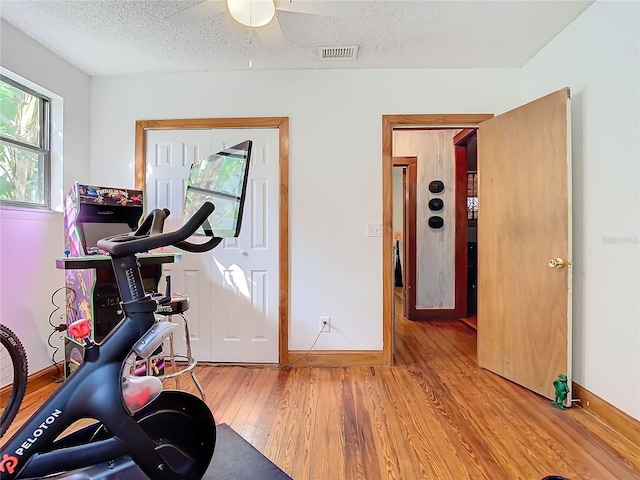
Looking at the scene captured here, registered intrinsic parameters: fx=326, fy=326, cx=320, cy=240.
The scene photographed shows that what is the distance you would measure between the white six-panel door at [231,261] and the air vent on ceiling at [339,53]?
2.29ft

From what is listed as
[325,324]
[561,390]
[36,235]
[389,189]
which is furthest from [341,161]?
[36,235]

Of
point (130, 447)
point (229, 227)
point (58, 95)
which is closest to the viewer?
point (130, 447)

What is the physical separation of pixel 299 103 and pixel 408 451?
100.0 inches

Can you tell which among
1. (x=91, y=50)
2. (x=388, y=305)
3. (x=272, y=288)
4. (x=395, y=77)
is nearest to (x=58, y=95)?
(x=91, y=50)

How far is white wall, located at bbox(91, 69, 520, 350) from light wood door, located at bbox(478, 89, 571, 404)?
0.52 m

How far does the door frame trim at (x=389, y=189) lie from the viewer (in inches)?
106

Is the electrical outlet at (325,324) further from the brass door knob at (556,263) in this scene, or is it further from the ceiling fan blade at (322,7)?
the ceiling fan blade at (322,7)

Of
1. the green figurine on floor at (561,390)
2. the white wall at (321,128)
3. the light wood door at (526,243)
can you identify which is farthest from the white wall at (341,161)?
the green figurine on floor at (561,390)

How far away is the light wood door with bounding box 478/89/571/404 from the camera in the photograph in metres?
2.09

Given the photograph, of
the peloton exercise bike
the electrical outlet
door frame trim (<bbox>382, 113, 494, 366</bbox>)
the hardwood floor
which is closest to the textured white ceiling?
door frame trim (<bbox>382, 113, 494, 366</bbox>)

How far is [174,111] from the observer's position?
2787 mm

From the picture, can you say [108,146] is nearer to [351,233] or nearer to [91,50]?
[91,50]

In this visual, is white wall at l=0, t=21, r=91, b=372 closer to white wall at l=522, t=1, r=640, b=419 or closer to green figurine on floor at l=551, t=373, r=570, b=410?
green figurine on floor at l=551, t=373, r=570, b=410

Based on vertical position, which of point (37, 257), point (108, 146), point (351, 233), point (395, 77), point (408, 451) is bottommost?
point (408, 451)
